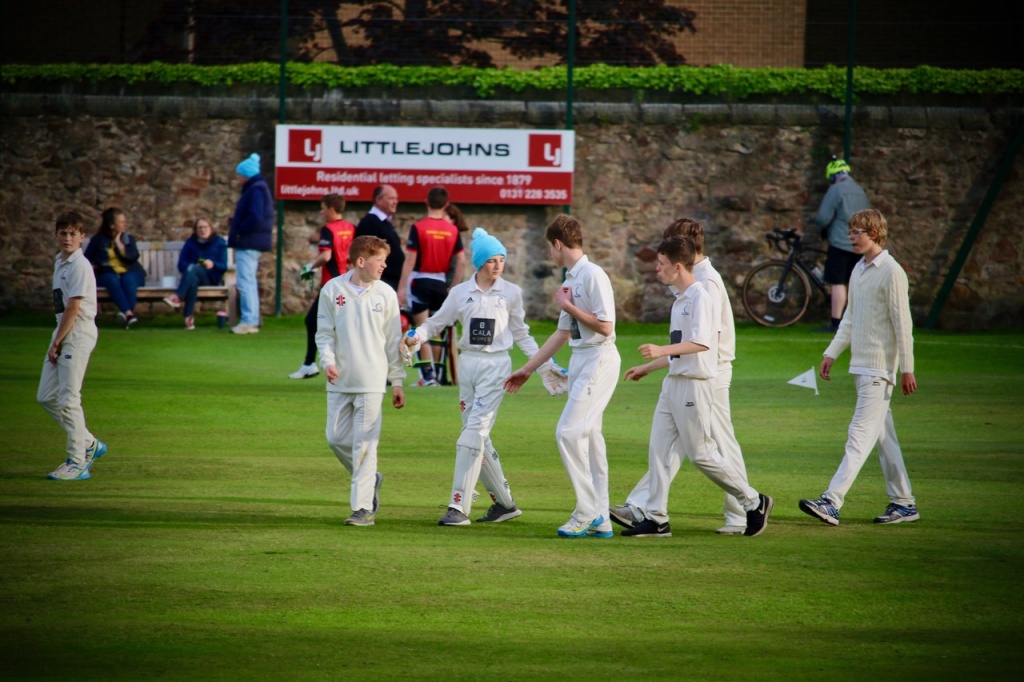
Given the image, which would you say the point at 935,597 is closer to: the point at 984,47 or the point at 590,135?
the point at 590,135

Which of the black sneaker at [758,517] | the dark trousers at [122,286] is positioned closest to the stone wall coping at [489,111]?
the dark trousers at [122,286]

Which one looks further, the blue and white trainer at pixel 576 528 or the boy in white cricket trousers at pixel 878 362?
the boy in white cricket trousers at pixel 878 362

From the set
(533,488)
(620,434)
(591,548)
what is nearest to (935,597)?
(591,548)

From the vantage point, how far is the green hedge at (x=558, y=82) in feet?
63.9

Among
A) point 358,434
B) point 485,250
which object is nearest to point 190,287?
point 485,250

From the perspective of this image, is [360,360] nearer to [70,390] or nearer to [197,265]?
[70,390]

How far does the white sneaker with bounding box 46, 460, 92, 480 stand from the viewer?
8781 mm

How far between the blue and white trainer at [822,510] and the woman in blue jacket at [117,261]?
41.1 ft

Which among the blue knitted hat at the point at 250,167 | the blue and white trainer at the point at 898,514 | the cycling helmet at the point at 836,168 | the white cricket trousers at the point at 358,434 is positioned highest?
the cycling helmet at the point at 836,168

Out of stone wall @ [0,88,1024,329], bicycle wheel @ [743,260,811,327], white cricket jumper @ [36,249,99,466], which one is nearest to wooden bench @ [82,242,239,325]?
stone wall @ [0,88,1024,329]

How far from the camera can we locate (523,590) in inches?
236

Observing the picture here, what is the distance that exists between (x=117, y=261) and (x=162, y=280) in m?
1.00

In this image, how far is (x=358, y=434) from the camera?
7.48 metres

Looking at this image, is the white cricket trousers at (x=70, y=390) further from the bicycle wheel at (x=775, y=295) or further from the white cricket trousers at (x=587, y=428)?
the bicycle wheel at (x=775, y=295)
